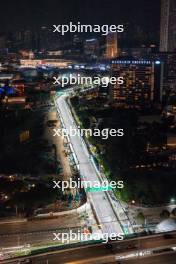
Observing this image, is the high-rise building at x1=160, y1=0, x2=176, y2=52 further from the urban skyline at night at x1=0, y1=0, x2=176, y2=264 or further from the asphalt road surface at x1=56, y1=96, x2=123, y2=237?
the asphalt road surface at x1=56, y1=96, x2=123, y2=237

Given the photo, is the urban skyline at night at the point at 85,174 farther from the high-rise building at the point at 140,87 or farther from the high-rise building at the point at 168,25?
the high-rise building at the point at 140,87

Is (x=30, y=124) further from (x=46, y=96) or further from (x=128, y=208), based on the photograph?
(x=128, y=208)

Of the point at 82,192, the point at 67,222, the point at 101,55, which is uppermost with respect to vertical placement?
the point at 101,55

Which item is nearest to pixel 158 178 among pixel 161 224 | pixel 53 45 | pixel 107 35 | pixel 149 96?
pixel 161 224

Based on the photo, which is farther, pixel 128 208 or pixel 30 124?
pixel 30 124

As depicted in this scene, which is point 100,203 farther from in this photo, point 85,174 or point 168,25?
point 168,25

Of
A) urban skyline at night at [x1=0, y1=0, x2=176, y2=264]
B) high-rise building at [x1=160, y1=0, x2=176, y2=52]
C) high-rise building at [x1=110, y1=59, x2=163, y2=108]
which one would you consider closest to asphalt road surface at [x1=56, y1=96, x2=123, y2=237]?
urban skyline at night at [x1=0, y1=0, x2=176, y2=264]
